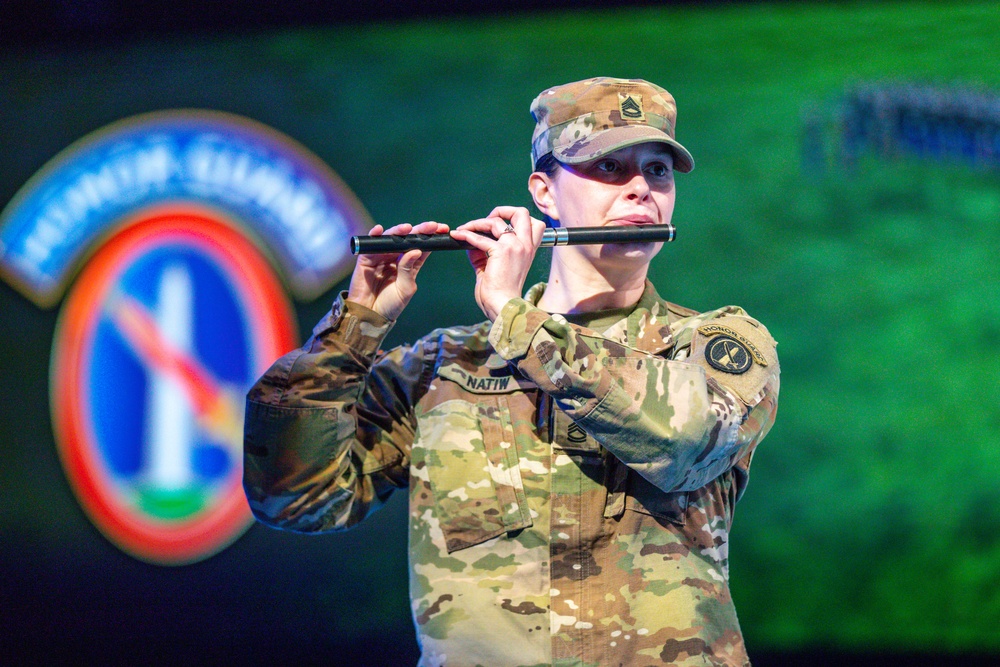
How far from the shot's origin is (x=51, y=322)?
10.3 ft

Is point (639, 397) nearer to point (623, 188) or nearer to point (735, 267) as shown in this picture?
point (623, 188)

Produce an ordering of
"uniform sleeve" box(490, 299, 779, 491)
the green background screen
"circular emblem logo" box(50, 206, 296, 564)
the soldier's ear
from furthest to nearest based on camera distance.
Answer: "circular emblem logo" box(50, 206, 296, 564) → the green background screen → the soldier's ear → "uniform sleeve" box(490, 299, 779, 491)

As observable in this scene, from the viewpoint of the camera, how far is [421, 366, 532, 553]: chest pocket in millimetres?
1594

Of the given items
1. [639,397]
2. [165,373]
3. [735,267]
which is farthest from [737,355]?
[165,373]

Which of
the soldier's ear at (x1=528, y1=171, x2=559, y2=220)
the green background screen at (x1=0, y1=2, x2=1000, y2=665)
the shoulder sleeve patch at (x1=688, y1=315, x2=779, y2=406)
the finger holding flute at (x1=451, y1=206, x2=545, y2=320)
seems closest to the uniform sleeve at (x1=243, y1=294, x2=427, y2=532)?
the finger holding flute at (x1=451, y1=206, x2=545, y2=320)

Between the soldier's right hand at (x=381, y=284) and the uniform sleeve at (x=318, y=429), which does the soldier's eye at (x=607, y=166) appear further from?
the uniform sleeve at (x=318, y=429)

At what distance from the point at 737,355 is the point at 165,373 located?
80.4 inches

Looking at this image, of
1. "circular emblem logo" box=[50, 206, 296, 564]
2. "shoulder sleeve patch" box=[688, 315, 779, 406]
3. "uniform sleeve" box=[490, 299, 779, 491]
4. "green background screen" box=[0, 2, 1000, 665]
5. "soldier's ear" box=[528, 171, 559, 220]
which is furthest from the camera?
"circular emblem logo" box=[50, 206, 296, 564]

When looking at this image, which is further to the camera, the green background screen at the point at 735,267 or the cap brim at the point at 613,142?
the green background screen at the point at 735,267

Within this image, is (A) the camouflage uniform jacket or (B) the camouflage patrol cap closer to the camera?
(A) the camouflage uniform jacket

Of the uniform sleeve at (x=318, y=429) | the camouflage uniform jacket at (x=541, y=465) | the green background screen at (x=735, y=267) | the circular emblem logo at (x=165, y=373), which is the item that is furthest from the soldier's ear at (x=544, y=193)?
the circular emblem logo at (x=165, y=373)

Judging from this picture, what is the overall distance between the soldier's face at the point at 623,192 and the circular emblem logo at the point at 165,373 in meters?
1.52

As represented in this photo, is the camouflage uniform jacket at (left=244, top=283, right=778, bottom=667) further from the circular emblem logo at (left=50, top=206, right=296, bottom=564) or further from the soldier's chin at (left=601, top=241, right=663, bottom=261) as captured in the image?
the circular emblem logo at (left=50, top=206, right=296, bottom=564)

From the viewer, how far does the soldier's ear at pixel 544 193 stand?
1.82 m
